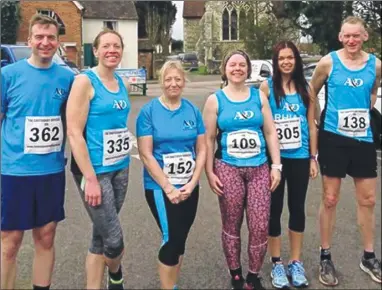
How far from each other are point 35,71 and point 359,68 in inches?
82.6

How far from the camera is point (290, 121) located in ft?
10.5

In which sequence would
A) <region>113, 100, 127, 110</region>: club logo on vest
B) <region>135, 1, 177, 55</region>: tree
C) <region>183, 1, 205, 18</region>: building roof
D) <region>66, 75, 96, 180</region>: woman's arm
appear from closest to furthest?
1. <region>66, 75, 96, 180</region>: woman's arm
2. <region>113, 100, 127, 110</region>: club logo on vest
3. <region>183, 1, 205, 18</region>: building roof
4. <region>135, 1, 177, 55</region>: tree

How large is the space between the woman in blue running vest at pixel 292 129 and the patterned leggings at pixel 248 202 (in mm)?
244

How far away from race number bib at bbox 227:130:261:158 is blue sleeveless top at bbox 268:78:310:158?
268 millimetres

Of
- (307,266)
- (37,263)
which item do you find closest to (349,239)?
(307,266)

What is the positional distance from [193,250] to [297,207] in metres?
1.14

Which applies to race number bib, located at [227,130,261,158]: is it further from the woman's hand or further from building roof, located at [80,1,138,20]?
building roof, located at [80,1,138,20]

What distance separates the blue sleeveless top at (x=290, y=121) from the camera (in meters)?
3.19

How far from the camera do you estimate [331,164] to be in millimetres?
3320

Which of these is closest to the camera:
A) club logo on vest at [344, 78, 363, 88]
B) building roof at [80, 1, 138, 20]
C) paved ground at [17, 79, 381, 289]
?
club logo on vest at [344, 78, 363, 88]

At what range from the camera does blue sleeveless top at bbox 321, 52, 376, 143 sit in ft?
10.3

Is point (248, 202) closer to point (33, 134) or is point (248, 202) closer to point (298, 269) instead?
point (298, 269)

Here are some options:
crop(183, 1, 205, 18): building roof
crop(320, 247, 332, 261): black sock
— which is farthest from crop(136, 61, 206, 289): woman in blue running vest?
crop(183, 1, 205, 18): building roof

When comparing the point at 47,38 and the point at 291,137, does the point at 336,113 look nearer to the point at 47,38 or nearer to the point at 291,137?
the point at 291,137
